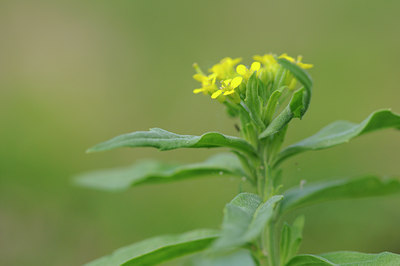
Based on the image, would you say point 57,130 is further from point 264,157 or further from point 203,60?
point 264,157

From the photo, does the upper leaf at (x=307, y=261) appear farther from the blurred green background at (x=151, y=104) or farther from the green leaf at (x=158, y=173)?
the blurred green background at (x=151, y=104)

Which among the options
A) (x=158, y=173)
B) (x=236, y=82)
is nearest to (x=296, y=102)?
(x=236, y=82)

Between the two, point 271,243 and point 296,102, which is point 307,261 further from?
point 296,102

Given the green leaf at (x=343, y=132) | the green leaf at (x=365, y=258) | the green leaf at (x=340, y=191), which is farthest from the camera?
the green leaf at (x=340, y=191)

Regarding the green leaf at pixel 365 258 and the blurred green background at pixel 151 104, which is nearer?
the green leaf at pixel 365 258

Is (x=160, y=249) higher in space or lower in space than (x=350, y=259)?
higher

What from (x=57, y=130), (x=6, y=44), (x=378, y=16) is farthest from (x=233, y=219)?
(x=6, y=44)

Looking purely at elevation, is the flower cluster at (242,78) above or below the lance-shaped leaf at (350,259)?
above

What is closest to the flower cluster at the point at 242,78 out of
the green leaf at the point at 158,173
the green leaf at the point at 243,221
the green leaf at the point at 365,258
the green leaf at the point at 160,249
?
the green leaf at the point at 158,173
